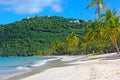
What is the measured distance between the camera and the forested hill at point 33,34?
156000 mm

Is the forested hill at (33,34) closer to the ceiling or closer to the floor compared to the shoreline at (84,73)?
closer to the ceiling

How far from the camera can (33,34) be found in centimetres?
16675

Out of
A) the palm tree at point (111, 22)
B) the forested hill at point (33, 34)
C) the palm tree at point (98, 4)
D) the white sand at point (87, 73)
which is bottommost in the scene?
the white sand at point (87, 73)

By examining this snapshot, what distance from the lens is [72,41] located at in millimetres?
81875

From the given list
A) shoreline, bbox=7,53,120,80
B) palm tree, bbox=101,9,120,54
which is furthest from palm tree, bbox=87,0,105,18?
shoreline, bbox=7,53,120,80

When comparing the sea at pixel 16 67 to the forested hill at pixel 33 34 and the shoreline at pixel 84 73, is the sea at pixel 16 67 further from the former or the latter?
the forested hill at pixel 33 34

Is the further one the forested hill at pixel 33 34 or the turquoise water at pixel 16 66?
the forested hill at pixel 33 34

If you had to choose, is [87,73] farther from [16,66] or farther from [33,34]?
[33,34]

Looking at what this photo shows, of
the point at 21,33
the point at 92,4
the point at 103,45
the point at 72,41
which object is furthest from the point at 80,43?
the point at 21,33

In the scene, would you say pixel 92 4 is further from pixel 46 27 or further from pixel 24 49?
pixel 46 27

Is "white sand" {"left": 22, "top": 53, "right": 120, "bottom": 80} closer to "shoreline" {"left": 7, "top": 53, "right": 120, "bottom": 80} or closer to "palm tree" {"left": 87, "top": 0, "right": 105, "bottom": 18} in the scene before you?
"shoreline" {"left": 7, "top": 53, "right": 120, "bottom": 80}

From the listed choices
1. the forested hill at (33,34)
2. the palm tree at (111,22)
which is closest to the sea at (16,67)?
the palm tree at (111,22)

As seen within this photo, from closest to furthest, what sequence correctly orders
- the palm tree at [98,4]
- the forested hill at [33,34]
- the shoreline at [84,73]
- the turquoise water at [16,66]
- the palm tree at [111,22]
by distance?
the shoreline at [84,73] → the turquoise water at [16,66] → the palm tree at [111,22] → the palm tree at [98,4] → the forested hill at [33,34]

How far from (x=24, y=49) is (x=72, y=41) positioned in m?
76.5
